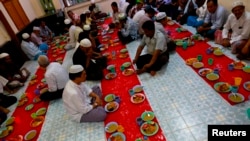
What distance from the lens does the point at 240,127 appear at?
2047mm

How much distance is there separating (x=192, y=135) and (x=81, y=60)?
248 centimetres

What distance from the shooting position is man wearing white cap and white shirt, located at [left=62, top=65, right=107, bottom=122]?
238cm

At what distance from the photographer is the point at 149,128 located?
2.34 metres

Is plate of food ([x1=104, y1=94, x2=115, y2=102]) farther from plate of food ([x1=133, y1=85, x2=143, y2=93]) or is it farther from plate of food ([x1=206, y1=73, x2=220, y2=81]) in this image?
plate of food ([x1=206, y1=73, x2=220, y2=81])

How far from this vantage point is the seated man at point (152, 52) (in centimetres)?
324

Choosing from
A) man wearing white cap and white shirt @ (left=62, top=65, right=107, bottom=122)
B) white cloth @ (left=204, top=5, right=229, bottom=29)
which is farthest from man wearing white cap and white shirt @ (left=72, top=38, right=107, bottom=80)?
white cloth @ (left=204, top=5, right=229, bottom=29)

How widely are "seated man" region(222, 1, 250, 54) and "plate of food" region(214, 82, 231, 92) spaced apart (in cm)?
105

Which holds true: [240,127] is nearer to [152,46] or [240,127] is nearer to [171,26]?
[152,46]

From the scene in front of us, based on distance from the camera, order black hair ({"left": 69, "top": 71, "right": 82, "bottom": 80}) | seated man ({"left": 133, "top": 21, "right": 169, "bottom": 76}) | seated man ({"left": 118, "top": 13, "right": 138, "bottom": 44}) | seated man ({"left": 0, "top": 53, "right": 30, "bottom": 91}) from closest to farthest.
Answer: black hair ({"left": 69, "top": 71, "right": 82, "bottom": 80})
seated man ({"left": 133, "top": 21, "right": 169, "bottom": 76})
seated man ({"left": 0, "top": 53, "right": 30, "bottom": 91})
seated man ({"left": 118, "top": 13, "right": 138, "bottom": 44})

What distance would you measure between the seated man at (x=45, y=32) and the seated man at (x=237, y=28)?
640 centimetres

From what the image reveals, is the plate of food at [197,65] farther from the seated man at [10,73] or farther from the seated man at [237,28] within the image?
the seated man at [10,73]

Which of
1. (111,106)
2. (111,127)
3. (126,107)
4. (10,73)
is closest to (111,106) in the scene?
(111,106)

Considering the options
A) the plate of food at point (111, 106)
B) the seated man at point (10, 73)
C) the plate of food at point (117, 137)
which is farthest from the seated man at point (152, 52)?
the seated man at point (10, 73)

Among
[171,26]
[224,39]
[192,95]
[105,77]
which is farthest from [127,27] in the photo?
[192,95]
